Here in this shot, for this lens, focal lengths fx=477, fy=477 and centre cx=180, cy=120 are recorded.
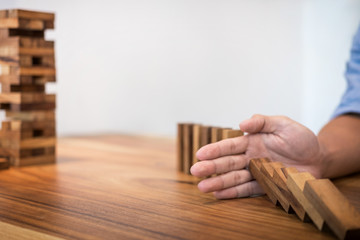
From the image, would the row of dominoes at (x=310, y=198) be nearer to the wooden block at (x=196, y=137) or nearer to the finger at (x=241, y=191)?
the finger at (x=241, y=191)

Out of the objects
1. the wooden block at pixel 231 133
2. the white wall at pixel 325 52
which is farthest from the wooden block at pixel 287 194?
the white wall at pixel 325 52

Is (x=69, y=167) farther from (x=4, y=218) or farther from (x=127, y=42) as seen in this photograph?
(x=127, y=42)

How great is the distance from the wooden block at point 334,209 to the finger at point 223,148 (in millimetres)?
219

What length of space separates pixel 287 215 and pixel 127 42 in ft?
5.42

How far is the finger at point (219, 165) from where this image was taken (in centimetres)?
83

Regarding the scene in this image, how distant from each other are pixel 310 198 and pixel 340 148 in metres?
0.44

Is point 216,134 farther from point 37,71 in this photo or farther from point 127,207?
point 37,71

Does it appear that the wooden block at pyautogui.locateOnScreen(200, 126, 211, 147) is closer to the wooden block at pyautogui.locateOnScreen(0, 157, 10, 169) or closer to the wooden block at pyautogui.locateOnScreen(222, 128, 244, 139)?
the wooden block at pyautogui.locateOnScreen(222, 128, 244, 139)

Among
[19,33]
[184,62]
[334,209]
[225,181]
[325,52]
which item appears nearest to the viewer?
[334,209]

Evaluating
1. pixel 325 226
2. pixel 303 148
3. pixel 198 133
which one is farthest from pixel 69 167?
pixel 325 226

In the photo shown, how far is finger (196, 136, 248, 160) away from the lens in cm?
85

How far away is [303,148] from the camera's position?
918 millimetres

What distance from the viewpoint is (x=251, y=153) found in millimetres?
914

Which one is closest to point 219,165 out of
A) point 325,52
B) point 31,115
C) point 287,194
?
point 287,194
